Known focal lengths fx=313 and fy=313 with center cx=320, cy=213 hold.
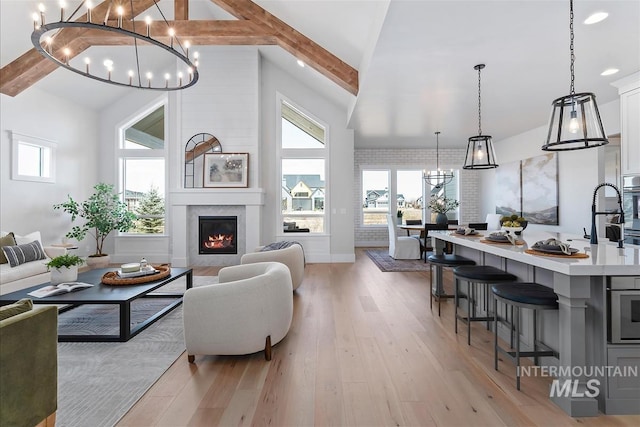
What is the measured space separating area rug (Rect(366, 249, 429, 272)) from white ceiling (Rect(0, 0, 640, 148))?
2842mm

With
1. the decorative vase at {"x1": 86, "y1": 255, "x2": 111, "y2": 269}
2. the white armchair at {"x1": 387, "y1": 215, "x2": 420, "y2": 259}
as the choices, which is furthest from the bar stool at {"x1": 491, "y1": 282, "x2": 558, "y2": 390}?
the decorative vase at {"x1": 86, "y1": 255, "x2": 111, "y2": 269}

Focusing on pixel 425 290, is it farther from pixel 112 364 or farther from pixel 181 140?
pixel 181 140

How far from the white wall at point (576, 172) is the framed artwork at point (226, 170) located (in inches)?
238

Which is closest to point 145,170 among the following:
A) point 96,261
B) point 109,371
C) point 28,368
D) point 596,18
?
point 96,261

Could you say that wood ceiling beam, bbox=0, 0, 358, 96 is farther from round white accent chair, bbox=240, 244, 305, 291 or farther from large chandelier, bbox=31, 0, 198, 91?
round white accent chair, bbox=240, 244, 305, 291

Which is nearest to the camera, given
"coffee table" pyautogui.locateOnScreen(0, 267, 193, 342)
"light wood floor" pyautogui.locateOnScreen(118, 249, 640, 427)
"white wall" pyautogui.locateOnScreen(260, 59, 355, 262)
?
"light wood floor" pyautogui.locateOnScreen(118, 249, 640, 427)

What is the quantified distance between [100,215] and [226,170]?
258 centimetres

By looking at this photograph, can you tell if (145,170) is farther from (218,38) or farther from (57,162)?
(218,38)

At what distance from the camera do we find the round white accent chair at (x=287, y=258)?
4.02 meters

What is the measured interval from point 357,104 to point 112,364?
4522mm

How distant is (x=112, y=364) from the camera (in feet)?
7.82

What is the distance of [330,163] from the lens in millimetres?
6852

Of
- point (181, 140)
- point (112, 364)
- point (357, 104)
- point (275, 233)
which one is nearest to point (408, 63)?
point (357, 104)

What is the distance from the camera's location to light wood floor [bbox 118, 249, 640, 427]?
1.76m
